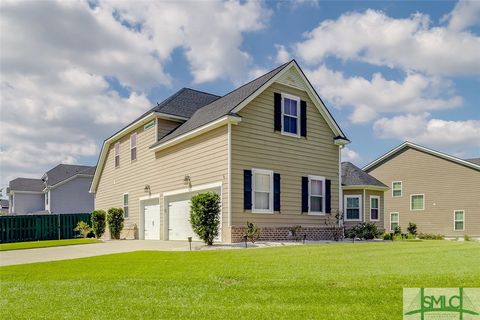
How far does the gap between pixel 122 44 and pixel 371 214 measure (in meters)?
18.6

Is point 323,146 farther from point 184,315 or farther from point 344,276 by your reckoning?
point 184,315

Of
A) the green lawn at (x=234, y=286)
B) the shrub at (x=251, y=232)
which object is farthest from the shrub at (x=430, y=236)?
the green lawn at (x=234, y=286)

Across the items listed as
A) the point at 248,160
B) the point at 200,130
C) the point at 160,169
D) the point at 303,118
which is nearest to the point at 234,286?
the point at 248,160

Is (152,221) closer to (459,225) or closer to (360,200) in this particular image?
(360,200)

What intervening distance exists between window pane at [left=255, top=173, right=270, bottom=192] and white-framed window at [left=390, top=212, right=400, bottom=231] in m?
19.9

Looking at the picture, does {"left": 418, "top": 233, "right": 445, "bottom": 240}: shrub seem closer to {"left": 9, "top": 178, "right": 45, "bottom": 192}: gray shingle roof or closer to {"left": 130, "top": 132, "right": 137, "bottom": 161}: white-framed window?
{"left": 130, "top": 132, "right": 137, "bottom": 161}: white-framed window

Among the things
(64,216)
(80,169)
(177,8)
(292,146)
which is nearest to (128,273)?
(177,8)

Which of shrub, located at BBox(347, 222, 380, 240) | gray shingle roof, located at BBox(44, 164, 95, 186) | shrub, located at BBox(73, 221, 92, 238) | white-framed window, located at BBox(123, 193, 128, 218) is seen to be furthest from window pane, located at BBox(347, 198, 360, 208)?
gray shingle roof, located at BBox(44, 164, 95, 186)

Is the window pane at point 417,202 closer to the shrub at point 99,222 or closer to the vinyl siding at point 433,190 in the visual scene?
the vinyl siding at point 433,190

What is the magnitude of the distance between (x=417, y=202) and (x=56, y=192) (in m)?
34.5

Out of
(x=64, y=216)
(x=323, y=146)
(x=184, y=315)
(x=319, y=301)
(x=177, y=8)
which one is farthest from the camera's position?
(x=64, y=216)

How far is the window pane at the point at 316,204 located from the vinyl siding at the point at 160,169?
4.87 meters

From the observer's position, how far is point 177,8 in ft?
45.5

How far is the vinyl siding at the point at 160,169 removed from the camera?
16438 millimetres
